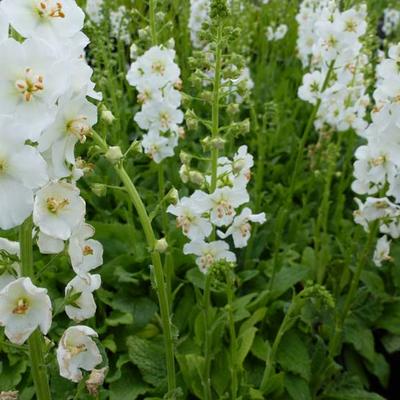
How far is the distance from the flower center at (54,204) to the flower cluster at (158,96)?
1.73m

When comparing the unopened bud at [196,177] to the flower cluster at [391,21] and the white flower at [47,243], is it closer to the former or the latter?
the white flower at [47,243]

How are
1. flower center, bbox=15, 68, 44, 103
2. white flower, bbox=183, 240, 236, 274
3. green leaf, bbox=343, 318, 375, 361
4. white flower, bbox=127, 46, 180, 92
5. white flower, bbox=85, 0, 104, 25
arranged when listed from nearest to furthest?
flower center, bbox=15, 68, 44, 103, white flower, bbox=183, 240, 236, 274, white flower, bbox=127, 46, 180, 92, green leaf, bbox=343, 318, 375, 361, white flower, bbox=85, 0, 104, 25

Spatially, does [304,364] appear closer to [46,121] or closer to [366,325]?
[366,325]

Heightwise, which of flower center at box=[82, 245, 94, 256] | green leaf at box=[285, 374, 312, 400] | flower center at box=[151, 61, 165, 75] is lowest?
green leaf at box=[285, 374, 312, 400]

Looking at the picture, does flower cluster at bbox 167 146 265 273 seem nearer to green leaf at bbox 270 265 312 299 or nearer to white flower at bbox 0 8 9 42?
green leaf at bbox 270 265 312 299

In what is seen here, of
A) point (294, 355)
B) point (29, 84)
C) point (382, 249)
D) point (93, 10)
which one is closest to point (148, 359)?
point (294, 355)

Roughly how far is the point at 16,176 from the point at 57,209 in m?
0.17

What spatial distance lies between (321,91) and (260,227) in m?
1.16

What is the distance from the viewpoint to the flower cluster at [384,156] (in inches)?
106

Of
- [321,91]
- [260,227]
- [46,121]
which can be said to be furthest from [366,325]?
[46,121]

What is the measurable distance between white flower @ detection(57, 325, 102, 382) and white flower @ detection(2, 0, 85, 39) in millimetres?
878

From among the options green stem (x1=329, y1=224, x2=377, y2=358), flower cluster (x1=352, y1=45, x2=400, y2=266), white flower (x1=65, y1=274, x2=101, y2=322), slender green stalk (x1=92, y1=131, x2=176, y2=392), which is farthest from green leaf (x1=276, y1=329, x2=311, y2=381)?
white flower (x1=65, y1=274, x2=101, y2=322)

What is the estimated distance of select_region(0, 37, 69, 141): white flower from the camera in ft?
4.91

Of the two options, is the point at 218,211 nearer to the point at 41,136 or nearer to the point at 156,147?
the point at 156,147
